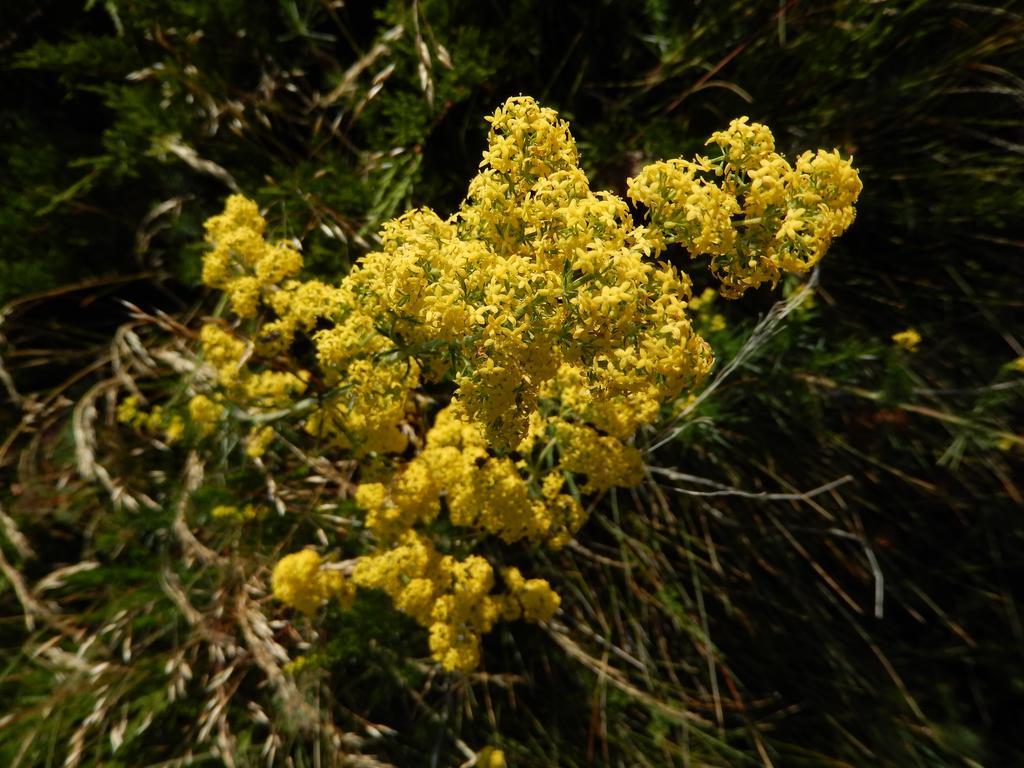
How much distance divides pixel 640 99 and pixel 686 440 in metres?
2.02

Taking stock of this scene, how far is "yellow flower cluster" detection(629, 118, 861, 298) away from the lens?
1.36 meters

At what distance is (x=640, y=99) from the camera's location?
350 cm

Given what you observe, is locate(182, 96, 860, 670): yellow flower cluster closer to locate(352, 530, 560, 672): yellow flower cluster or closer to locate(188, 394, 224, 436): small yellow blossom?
locate(352, 530, 560, 672): yellow flower cluster

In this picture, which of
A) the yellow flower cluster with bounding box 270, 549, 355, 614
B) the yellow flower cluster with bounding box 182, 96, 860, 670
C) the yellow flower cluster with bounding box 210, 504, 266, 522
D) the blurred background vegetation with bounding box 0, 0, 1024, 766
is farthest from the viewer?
the blurred background vegetation with bounding box 0, 0, 1024, 766

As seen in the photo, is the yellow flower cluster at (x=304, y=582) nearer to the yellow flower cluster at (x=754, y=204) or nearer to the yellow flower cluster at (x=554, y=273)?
the yellow flower cluster at (x=554, y=273)

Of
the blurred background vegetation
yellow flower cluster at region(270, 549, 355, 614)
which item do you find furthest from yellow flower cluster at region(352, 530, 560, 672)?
the blurred background vegetation

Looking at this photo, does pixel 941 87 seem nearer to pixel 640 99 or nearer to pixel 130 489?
pixel 640 99

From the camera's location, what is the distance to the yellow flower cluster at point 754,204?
1356 millimetres

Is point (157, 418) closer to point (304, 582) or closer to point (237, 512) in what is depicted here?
point (237, 512)

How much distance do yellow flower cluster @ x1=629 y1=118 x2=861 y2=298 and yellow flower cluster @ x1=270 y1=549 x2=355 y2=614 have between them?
72.6 inches

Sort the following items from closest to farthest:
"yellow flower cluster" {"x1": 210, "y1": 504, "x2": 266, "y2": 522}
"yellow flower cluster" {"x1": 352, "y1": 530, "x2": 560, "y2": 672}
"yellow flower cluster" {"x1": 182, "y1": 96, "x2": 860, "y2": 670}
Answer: "yellow flower cluster" {"x1": 182, "y1": 96, "x2": 860, "y2": 670}, "yellow flower cluster" {"x1": 352, "y1": 530, "x2": 560, "y2": 672}, "yellow flower cluster" {"x1": 210, "y1": 504, "x2": 266, "y2": 522}

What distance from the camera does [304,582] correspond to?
236 cm

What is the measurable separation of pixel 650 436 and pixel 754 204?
1.79m

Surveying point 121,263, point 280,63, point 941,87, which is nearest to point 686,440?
point 941,87
